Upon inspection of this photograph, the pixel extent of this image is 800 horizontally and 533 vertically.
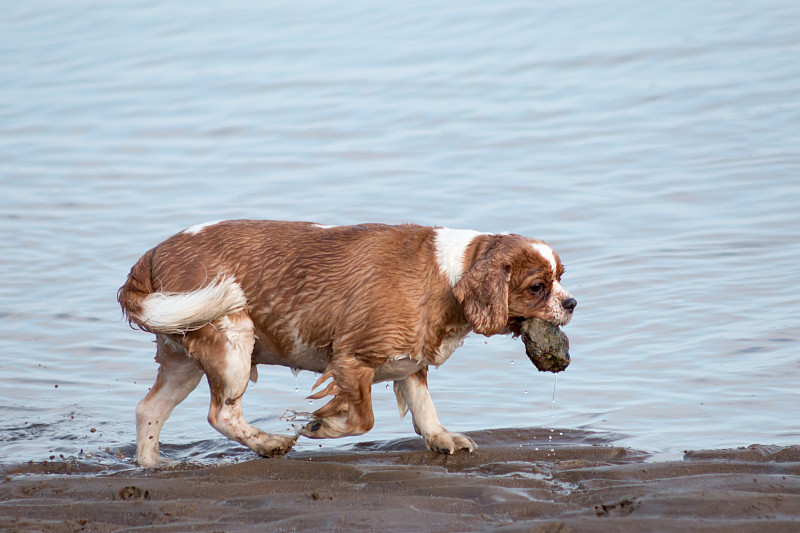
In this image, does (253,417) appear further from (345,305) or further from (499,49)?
(499,49)

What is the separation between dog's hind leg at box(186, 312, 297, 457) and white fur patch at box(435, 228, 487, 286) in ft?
4.28

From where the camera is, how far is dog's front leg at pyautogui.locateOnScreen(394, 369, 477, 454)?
25.4 feet

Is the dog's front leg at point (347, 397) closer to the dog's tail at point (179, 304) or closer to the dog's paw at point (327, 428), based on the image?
the dog's paw at point (327, 428)

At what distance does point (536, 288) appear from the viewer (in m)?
7.27

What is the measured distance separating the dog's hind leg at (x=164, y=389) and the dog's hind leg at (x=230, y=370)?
0.34m

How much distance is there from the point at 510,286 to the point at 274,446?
184cm

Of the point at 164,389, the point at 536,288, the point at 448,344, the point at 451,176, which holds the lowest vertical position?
the point at 164,389

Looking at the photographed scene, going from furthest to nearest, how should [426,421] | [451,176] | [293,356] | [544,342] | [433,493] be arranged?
[451,176] < [426,421] < [293,356] < [544,342] < [433,493]

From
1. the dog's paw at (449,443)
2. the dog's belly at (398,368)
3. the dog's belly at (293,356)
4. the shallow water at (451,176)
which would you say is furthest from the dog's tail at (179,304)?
the dog's paw at (449,443)

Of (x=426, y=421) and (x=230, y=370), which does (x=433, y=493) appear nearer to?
(x=426, y=421)

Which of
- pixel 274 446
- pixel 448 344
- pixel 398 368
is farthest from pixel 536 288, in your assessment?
pixel 274 446

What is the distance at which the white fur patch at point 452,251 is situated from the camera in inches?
287

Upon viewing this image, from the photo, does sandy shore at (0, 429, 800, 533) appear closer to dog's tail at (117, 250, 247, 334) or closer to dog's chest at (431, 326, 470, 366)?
dog's chest at (431, 326, 470, 366)

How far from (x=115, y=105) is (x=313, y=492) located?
56.2 ft
